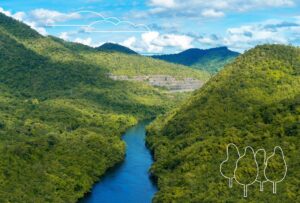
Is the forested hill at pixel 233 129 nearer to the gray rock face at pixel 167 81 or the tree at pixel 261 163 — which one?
the tree at pixel 261 163

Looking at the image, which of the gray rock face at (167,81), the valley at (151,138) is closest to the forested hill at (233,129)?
the valley at (151,138)

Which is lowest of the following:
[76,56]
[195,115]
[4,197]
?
[4,197]

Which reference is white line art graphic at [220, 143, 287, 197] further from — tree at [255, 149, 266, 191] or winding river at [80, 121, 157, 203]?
winding river at [80, 121, 157, 203]

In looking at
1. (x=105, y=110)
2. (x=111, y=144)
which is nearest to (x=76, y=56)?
(x=105, y=110)

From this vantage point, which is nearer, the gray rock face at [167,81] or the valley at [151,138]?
the valley at [151,138]

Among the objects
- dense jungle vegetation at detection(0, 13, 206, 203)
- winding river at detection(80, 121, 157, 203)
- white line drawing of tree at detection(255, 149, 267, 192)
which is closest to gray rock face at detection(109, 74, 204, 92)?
dense jungle vegetation at detection(0, 13, 206, 203)

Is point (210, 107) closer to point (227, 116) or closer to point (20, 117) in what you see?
point (227, 116)
